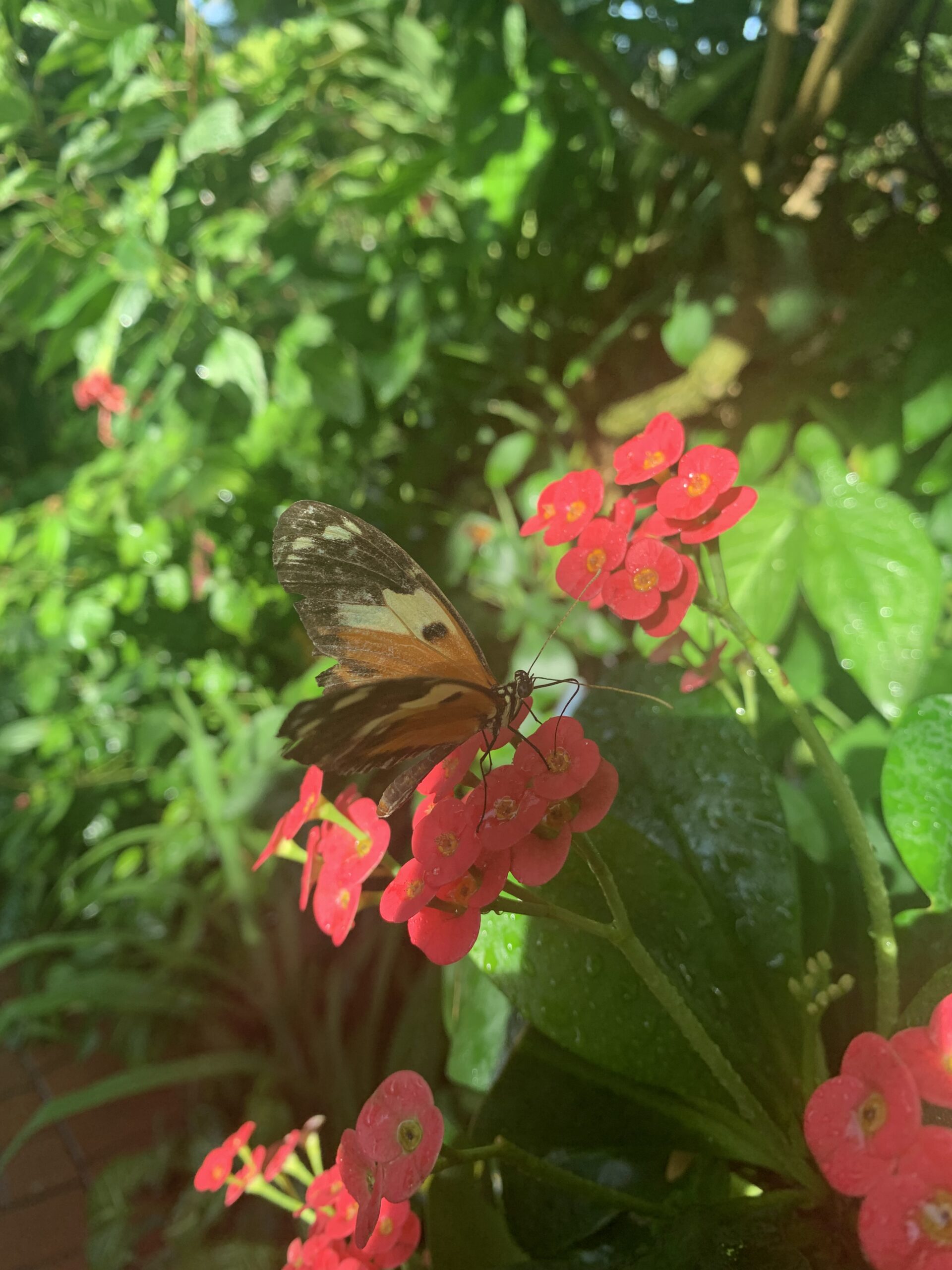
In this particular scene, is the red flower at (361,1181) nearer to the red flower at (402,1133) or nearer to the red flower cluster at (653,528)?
the red flower at (402,1133)

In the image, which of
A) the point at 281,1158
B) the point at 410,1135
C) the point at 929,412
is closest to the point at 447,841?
the point at 410,1135

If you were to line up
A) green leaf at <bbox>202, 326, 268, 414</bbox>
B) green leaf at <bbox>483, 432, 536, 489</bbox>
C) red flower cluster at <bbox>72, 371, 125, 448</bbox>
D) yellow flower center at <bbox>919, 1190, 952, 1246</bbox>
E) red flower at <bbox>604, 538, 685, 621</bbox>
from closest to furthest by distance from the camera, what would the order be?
yellow flower center at <bbox>919, 1190, 952, 1246</bbox> < red flower at <bbox>604, 538, 685, 621</bbox> < green leaf at <bbox>202, 326, 268, 414</bbox> < green leaf at <bbox>483, 432, 536, 489</bbox> < red flower cluster at <bbox>72, 371, 125, 448</bbox>

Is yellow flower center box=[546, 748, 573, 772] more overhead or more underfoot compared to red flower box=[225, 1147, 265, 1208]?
more overhead

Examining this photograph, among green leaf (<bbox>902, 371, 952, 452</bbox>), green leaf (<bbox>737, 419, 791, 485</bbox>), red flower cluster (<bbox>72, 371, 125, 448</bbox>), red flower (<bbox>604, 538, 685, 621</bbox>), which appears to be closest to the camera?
red flower (<bbox>604, 538, 685, 621</bbox>)

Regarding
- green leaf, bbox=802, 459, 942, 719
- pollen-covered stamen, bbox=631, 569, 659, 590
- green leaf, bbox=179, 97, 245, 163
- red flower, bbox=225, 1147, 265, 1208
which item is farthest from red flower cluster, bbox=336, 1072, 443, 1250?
green leaf, bbox=179, 97, 245, 163

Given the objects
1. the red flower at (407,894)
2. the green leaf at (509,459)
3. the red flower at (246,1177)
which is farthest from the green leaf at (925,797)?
the green leaf at (509,459)

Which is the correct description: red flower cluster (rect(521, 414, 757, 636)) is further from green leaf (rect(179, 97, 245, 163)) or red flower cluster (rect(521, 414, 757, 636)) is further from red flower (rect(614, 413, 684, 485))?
green leaf (rect(179, 97, 245, 163))

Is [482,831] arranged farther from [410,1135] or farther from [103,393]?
[103,393]

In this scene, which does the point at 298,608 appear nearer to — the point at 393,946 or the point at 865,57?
the point at 393,946
